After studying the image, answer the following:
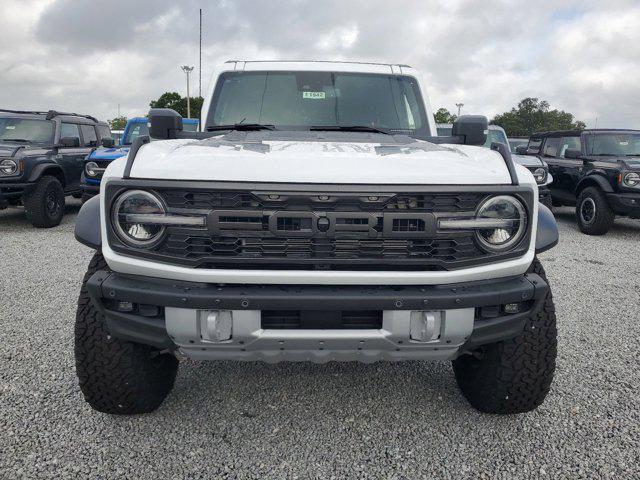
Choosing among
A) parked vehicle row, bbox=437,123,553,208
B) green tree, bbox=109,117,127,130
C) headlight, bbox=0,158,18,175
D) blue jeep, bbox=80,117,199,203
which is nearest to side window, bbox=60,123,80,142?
blue jeep, bbox=80,117,199,203

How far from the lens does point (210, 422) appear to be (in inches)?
95.8

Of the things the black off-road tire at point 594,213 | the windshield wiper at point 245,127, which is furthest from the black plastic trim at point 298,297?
the black off-road tire at point 594,213

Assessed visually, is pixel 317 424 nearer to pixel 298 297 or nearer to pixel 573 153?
pixel 298 297

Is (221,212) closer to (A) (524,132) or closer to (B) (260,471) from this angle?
(B) (260,471)

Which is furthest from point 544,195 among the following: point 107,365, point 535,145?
point 107,365

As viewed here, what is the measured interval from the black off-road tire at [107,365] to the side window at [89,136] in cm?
819

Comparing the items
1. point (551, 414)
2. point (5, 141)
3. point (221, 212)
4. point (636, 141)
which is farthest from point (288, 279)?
point (636, 141)

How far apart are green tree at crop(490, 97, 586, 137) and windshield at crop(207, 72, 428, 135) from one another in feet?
236

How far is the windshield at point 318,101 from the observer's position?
10.8ft

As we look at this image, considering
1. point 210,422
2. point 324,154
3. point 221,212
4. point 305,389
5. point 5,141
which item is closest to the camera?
point 221,212

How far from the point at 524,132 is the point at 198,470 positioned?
77.1 m

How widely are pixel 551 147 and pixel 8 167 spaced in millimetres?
9492

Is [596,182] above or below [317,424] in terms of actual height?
above

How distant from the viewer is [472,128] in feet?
9.74
